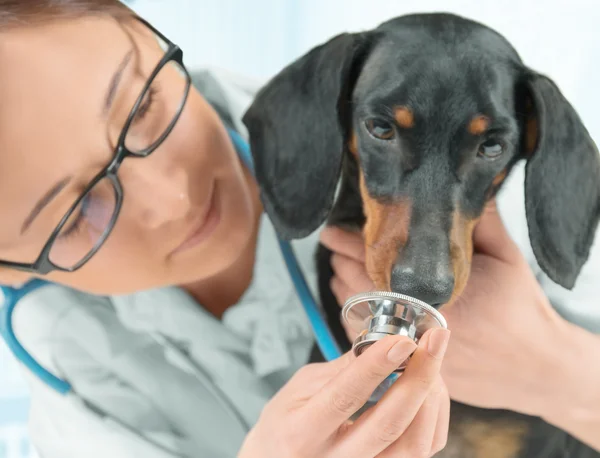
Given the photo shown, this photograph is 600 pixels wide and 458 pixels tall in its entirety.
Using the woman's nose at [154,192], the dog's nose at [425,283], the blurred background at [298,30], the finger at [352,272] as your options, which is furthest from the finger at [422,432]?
the blurred background at [298,30]

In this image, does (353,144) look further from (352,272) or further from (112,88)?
(112,88)

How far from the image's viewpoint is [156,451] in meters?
1.08

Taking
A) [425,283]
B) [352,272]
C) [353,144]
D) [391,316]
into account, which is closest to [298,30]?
[353,144]

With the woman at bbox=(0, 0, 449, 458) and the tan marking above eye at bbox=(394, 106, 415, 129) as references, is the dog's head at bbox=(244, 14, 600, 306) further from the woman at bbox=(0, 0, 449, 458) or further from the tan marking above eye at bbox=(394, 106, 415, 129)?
the woman at bbox=(0, 0, 449, 458)

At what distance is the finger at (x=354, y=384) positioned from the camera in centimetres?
49

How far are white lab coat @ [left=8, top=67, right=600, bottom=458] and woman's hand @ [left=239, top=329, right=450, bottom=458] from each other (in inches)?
14.6

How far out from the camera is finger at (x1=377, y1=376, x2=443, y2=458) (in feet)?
1.89

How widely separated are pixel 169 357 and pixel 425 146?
67cm

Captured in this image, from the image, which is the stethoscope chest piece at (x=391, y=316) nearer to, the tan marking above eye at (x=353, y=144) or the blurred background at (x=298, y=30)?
the tan marking above eye at (x=353, y=144)

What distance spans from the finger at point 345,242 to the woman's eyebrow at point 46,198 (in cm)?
39

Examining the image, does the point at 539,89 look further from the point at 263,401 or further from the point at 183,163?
the point at 263,401

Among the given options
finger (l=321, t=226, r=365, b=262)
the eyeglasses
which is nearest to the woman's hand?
finger (l=321, t=226, r=365, b=262)

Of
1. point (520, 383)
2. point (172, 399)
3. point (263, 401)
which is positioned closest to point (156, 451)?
point (172, 399)

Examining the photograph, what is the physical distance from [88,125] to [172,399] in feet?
1.96
